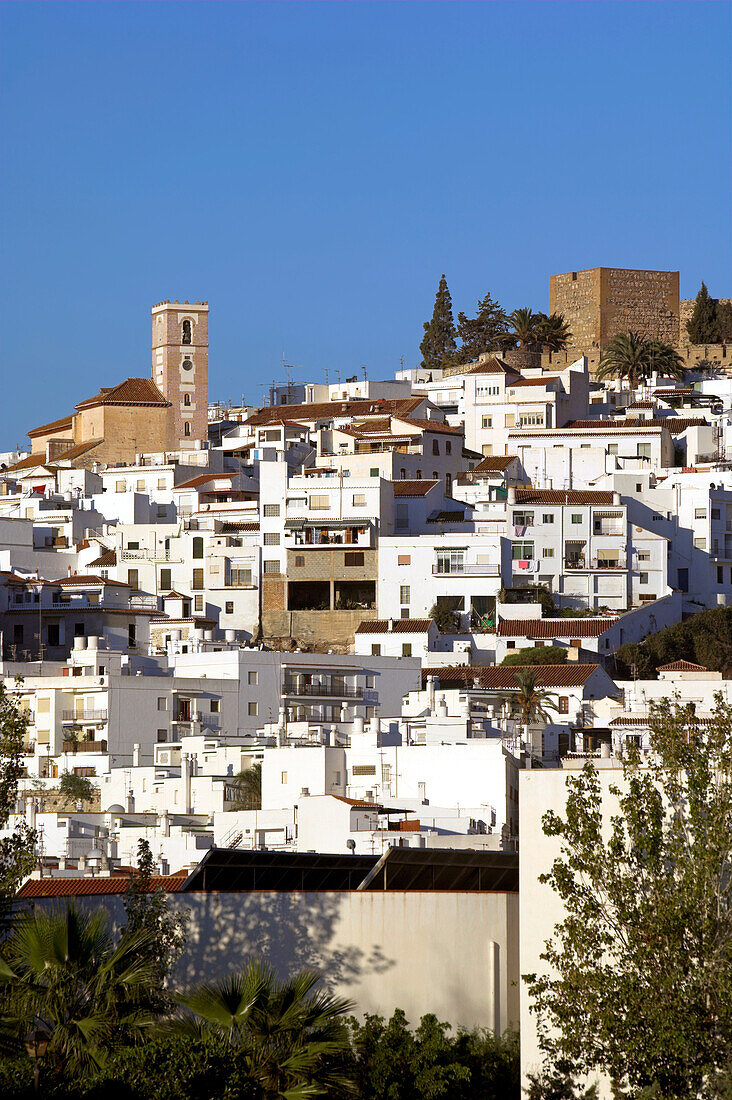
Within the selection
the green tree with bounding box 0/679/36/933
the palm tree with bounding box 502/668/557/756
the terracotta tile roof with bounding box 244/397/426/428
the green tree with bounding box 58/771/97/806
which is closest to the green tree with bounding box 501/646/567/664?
the palm tree with bounding box 502/668/557/756

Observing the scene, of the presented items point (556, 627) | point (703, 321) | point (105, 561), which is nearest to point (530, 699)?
point (556, 627)

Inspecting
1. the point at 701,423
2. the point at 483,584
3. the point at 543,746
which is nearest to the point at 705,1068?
Answer: the point at 543,746

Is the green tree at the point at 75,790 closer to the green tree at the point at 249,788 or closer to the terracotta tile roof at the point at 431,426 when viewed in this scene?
A: the green tree at the point at 249,788

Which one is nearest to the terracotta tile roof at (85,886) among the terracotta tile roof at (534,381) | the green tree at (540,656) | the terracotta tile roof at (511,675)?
the terracotta tile roof at (511,675)

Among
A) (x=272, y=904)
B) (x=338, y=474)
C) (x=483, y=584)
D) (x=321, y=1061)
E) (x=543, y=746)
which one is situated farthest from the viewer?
(x=338, y=474)

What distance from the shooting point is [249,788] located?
140ft

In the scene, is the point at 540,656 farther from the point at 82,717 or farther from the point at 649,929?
the point at 649,929

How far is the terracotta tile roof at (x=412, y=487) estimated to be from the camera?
68.3 meters

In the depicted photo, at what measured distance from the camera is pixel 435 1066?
783 inches

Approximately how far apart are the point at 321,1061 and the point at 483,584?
44.1 m

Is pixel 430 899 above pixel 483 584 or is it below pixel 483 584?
below

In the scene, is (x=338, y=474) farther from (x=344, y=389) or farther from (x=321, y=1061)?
(x=321, y=1061)

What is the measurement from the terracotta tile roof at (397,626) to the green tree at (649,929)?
4023 cm

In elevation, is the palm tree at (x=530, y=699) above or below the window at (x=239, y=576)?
below
